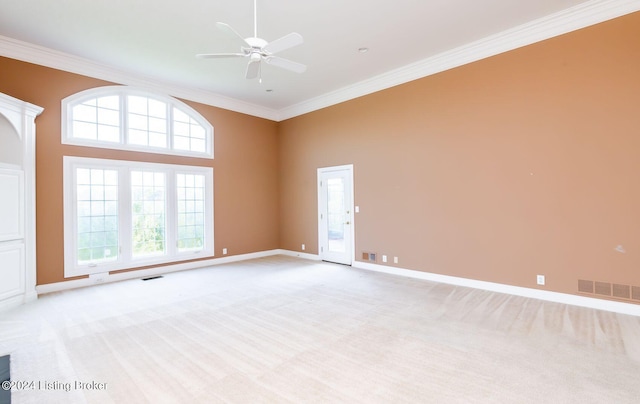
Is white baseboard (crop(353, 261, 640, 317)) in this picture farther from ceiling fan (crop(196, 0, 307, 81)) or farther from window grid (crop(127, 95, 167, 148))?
window grid (crop(127, 95, 167, 148))

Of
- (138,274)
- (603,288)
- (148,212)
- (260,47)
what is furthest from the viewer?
(148,212)

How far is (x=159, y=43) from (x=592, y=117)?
19.3 feet

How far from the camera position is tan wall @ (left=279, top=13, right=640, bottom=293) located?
11.6 ft

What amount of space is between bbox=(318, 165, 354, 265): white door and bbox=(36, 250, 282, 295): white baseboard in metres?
1.80

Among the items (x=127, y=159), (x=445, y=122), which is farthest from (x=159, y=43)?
(x=445, y=122)

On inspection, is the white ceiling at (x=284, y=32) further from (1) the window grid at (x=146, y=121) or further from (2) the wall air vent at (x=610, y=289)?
(2) the wall air vent at (x=610, y=289)

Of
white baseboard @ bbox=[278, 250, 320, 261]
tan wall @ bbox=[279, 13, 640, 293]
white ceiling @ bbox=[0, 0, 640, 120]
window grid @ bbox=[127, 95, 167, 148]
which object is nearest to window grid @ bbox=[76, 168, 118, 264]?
window grid @ bbox=[127, 95, 167, 148]

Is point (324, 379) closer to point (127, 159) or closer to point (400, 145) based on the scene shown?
point (400, 145)

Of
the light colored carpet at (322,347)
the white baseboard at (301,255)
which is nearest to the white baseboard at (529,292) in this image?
the light colored carpet at (322,347)

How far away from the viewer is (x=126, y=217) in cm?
544

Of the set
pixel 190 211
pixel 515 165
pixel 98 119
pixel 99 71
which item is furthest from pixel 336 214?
pixel 99 71

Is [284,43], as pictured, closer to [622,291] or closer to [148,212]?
[148,212]

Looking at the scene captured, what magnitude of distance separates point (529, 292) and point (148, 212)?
21.3ft

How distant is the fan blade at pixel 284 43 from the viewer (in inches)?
114
